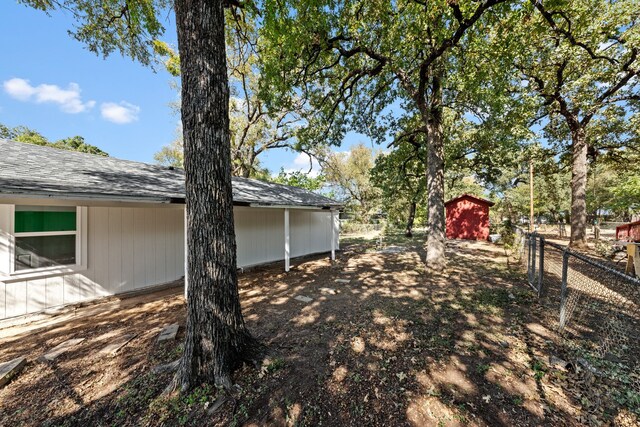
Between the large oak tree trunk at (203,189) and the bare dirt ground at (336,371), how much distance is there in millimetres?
332

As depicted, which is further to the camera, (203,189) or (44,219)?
(44,219)

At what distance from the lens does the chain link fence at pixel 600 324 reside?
2.49 m

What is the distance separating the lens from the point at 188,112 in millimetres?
2482

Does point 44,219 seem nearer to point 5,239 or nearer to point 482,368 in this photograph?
point 5,239

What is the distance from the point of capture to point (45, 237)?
4.82 meters

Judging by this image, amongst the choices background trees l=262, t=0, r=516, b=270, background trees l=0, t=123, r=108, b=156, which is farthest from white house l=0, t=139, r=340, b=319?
background trees l=0, t=123, r=108, b=156

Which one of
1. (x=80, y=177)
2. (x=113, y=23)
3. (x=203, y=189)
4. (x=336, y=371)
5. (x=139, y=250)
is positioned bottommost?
Result: (x=336, y=371)

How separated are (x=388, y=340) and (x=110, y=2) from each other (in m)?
8.70

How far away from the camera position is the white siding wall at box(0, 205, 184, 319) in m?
4.47

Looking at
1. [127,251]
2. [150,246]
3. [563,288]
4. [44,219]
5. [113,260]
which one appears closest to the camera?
[563,288]

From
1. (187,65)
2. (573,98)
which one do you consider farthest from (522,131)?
(187,65)

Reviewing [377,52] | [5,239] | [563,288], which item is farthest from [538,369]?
[5,239]

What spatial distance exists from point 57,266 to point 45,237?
616 millimetres

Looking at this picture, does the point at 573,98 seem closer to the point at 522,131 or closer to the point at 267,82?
the point at 522,131
